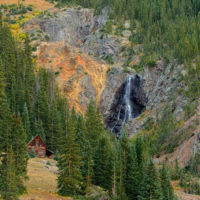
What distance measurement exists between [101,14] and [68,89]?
49135 mm

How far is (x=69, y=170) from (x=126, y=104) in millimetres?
57271

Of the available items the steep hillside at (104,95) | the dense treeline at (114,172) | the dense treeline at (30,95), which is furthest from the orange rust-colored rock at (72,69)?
the dense treeline at (114,172)

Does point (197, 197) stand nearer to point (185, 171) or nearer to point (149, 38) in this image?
point (185, 171)

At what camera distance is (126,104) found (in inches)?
3634

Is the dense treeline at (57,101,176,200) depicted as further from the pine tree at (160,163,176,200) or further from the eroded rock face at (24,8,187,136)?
the eroded rock face at (24,8,187,136)

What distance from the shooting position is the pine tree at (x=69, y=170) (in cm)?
3603

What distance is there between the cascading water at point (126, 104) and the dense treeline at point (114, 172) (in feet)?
157

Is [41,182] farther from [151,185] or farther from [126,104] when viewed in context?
[126,104]

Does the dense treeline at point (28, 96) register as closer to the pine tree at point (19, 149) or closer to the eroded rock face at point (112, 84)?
the eroded rock face at point (112, 84)

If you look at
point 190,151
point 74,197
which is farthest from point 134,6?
point 74,197

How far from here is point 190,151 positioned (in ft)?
202

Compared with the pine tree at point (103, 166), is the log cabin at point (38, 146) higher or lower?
lower

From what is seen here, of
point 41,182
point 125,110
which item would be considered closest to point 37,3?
point 125,110

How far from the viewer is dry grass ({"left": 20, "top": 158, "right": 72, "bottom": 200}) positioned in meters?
33.2
